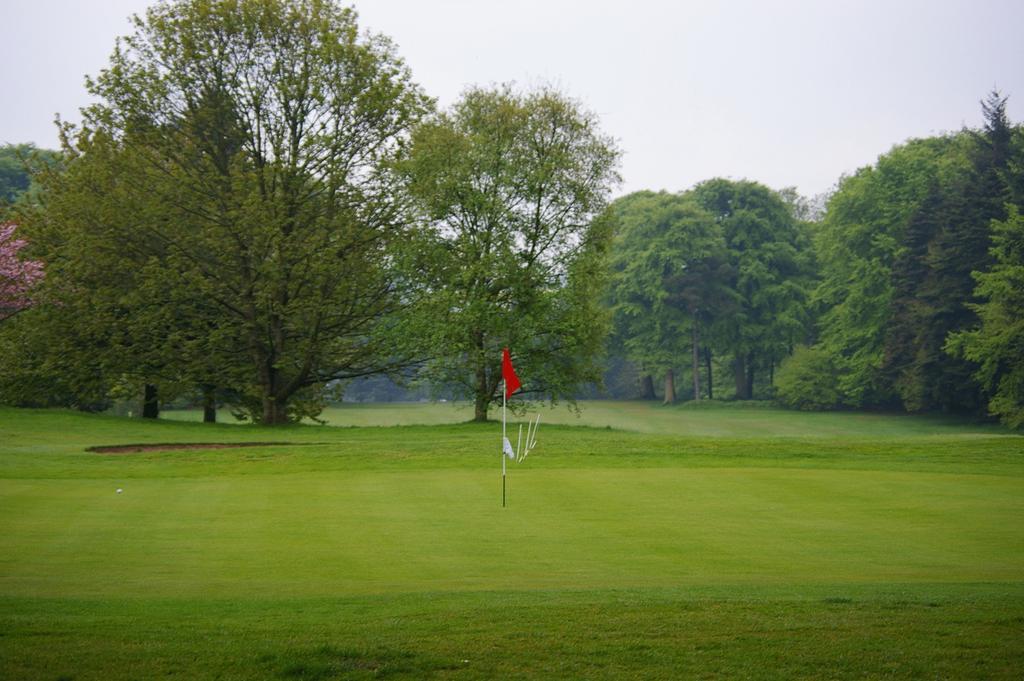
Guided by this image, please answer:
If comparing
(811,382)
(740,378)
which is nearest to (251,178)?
(811,382)

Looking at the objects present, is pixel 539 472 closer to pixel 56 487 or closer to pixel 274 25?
pixel 56 487

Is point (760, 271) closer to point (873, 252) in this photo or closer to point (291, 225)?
point (873, 252)

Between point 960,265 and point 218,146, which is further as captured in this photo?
point 960,265

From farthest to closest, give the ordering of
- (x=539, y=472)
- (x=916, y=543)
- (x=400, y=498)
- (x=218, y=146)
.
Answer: (x=218, y=146) < (x=539, y=472) < (x=400, y=498) < (x=916, y=543)

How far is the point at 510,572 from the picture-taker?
32.8ft

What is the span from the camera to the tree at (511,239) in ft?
110

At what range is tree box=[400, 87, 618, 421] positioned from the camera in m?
33.6

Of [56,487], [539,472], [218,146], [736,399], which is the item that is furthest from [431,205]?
[736,399]

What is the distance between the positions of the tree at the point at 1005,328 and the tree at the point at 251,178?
28.7 m

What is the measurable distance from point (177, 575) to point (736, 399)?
68766 millimetres

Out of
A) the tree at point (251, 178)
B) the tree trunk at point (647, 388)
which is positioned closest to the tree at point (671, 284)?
the tree trunk at point (647, 388)

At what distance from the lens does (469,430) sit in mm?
31297

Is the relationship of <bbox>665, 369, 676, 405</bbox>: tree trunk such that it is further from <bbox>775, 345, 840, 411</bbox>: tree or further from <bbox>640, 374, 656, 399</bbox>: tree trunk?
<bbox>775, 345, 840, 411</bbox>: tree

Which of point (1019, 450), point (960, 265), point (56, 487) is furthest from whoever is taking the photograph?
point (960, 265)
